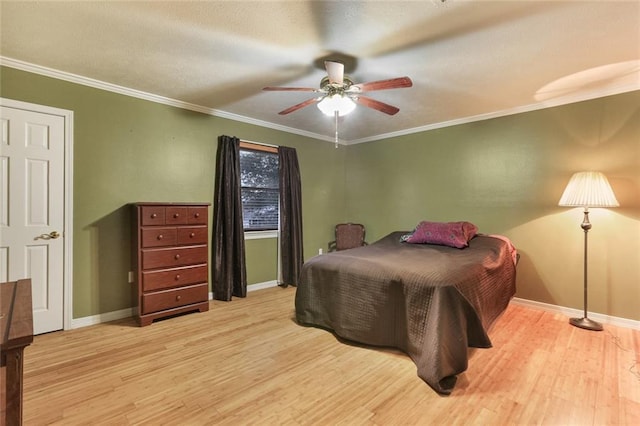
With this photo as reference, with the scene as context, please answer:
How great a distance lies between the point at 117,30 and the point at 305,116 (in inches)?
88.0

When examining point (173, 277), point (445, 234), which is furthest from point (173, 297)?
point (445, 234)

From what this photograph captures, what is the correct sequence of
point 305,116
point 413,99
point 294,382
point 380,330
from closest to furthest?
point 294,382 → point 380,330 → point 413,99 → point 305,116

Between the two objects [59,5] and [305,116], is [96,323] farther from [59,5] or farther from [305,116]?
[305,116]

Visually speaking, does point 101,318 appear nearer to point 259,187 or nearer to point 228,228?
point 228,228

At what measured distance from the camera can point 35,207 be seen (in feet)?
8.56

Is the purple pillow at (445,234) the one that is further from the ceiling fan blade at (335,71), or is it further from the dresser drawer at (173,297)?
the dresser drawer at (173,297)

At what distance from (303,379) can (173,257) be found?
74.8 inches

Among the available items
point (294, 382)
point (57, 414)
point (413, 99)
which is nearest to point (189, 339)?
point (57, 414)

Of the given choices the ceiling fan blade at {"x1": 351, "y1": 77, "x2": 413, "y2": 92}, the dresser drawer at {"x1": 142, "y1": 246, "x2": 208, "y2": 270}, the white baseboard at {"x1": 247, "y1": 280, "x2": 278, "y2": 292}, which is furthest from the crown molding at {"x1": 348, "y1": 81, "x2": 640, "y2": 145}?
the dresser drawer at {"x1": 142, "y1": 246, "x2": 208, "y2": 270}

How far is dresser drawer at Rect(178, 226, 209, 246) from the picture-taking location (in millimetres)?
3125

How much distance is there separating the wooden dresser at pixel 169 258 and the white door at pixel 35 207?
630 mm

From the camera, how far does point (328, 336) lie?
2.62m

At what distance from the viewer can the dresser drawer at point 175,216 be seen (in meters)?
3.02

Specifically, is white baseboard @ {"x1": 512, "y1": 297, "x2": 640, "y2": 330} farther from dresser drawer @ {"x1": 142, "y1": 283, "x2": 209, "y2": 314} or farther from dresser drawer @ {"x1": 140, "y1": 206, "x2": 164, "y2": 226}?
dresser drawer @ {"x1": 140, "y1": 206, "x2": 164, "y2": 226}
